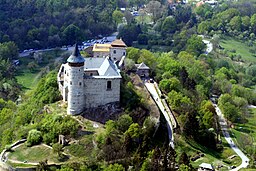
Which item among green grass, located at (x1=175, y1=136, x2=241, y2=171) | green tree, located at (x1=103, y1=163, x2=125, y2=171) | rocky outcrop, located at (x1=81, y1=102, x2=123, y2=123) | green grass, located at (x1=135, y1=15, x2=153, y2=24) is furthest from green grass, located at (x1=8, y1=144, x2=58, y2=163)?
green grass, located at (x1=135, y1=15, x2=153, y2=24)

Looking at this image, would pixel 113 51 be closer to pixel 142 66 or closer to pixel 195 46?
pixel 142 66

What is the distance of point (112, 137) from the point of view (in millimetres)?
49688

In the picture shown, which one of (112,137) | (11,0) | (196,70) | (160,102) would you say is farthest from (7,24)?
(112,137)

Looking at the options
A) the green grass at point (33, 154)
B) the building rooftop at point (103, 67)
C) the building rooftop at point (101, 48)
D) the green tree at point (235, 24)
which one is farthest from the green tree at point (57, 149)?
the green tree at point (235, 24)

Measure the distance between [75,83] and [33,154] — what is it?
31.1 ft

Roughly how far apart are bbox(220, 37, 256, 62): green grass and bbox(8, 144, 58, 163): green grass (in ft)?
257

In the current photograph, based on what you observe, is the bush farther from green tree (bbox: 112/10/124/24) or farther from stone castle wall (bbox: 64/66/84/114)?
green tree (bbox: 112/10/124/24)

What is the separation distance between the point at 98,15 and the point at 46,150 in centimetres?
8579

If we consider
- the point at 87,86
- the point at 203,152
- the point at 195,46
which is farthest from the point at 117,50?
the point at 195,46

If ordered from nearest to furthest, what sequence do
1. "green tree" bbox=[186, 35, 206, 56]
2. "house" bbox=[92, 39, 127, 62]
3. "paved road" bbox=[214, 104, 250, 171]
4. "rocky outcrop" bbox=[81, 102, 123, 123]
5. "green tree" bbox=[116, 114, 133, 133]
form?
1. "green tree" bbox=[116, 114, 133, 133]
2. "rocky outcrop" bbox=[81, 102, 123, 123]
3. "paved road" bbox=[214, 104, 250, 171]
4. "house" bbox=[92, 39, 127, 62]
5. "green tree" bbox=[186, 35, 206, 56]

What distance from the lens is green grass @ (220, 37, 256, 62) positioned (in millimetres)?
118075

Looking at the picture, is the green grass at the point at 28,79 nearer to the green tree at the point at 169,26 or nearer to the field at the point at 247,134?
the field at the point at 247,134

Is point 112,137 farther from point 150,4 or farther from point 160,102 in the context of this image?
point 150,4

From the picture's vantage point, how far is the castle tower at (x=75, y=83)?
51.4 metres
